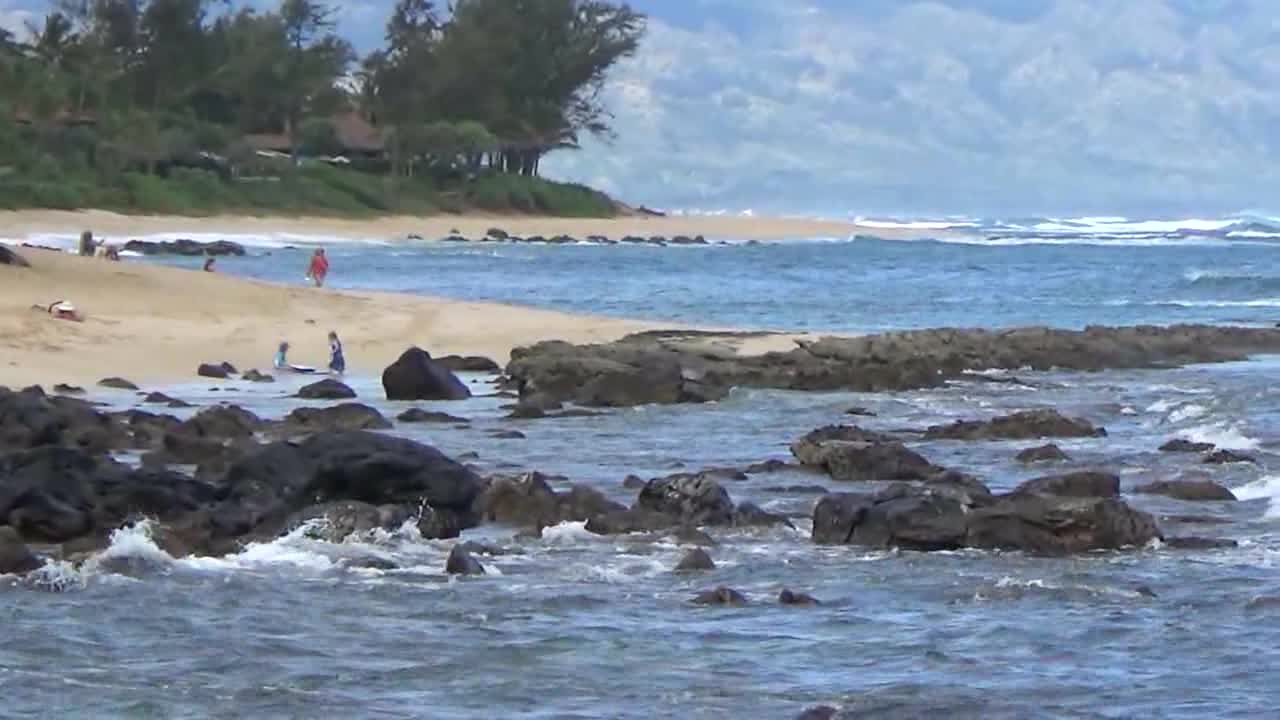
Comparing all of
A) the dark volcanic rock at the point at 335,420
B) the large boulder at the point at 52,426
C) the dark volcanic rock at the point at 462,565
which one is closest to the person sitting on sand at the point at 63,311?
the dark volcanic rock at the point at 335,420

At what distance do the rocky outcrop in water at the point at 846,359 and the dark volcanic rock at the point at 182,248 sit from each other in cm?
2725

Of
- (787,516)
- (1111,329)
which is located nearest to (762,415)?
(787,516)

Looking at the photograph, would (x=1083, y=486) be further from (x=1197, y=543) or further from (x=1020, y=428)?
(x=1020, y=428)

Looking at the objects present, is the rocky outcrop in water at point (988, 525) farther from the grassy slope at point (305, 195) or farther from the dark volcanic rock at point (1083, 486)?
the grassy slope at point (305, 195)

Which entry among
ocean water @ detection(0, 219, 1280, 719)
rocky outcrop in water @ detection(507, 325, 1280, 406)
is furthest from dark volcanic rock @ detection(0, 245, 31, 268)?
ocean water @ detection(0, 219, 1280, 719)

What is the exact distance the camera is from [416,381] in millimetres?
25406

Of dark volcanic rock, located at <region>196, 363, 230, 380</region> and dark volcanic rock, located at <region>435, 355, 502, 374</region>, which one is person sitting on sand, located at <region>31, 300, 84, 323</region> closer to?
dark volcanic rock, located at <region>196, 363, 230, 380</region>

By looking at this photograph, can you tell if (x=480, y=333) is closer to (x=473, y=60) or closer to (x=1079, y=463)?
(x=1079, y=463)

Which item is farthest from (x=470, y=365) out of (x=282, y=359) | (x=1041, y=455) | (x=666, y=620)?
(x=666, y=620)

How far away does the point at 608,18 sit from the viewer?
110m

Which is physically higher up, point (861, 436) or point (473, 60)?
point (473, 60)

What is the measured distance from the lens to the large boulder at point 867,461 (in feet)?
61.2

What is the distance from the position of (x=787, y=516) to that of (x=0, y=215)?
54.4 m

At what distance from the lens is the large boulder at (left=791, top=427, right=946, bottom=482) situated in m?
18.6
